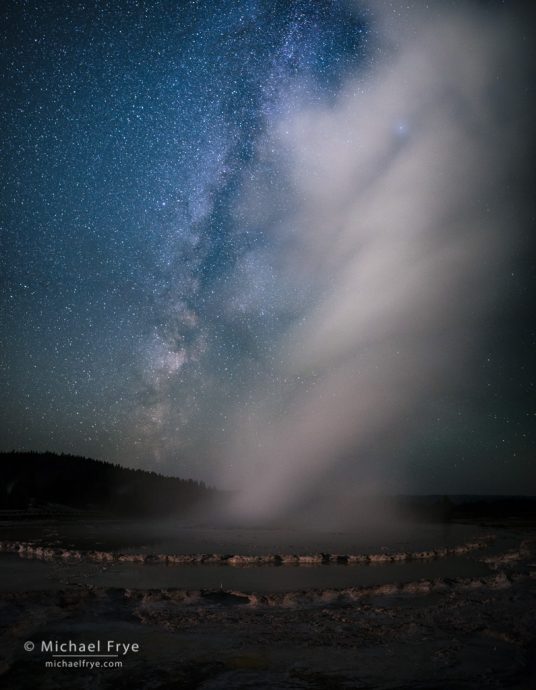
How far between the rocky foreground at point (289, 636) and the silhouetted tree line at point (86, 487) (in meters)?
45.4

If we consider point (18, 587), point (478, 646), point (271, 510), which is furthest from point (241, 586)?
point (271, 510)

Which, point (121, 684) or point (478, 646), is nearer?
point (121, 684)

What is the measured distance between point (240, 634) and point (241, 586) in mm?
4982

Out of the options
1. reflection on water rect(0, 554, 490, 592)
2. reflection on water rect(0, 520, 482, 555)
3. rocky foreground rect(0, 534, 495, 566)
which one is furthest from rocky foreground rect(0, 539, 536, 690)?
reflection on water rect(0, 520, 482, 555)

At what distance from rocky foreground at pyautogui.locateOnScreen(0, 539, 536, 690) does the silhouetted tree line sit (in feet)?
149

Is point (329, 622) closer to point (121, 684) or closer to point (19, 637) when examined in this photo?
point (121, 684)

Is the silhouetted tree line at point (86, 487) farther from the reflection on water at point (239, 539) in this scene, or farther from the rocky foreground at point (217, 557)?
the rocky foreground at point (217, 557)

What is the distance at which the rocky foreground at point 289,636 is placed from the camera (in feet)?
25.1

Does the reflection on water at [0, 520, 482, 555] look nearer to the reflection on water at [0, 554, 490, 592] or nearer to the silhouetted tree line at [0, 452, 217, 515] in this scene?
the reflection on water at [0, 554, 490, 592]

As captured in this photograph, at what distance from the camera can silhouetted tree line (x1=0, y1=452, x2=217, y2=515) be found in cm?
6228

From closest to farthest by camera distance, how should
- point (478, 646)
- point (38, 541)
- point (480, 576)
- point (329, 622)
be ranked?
point (478, 646) < point (329, 622) < point (480, 576) < point (38, 541)

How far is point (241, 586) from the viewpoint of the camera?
14672mm

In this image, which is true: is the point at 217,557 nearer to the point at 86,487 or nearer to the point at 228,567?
the point at 228,567

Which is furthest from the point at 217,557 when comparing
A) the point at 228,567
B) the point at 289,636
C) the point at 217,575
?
the point at 289,636
